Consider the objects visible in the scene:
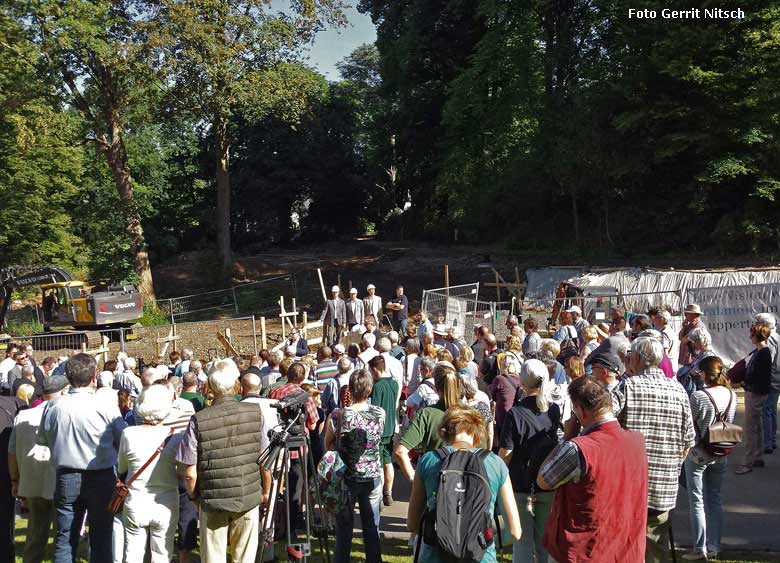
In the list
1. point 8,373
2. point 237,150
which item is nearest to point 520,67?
point 237,150

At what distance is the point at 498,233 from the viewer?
4250cm

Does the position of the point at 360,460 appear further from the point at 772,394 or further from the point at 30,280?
the point at 30,280

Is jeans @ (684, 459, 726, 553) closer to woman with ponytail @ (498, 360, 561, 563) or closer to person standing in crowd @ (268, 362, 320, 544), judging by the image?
woman with ponytail @ (498, 360, 561, 563)

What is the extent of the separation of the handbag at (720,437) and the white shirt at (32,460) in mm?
5400

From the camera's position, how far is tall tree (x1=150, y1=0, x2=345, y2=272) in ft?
101

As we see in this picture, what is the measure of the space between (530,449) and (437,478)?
1684 mm

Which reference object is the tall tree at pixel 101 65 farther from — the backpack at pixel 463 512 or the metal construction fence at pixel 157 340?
the backpack at pixel 463 512

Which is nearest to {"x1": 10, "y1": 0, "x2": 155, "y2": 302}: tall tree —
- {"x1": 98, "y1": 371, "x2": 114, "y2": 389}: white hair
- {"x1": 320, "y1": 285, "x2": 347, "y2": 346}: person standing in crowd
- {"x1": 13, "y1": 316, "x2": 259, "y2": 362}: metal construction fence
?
{"x1": 13, "y1": 316, "x2": 259, "y2": 362}: metal construction fence

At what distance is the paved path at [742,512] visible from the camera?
7247mm

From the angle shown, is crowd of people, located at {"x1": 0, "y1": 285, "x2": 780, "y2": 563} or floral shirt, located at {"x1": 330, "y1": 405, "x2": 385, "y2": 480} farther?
floral shirt, located at {"x1": 330, "y1": 405, "x2": 385, "y2": 480}

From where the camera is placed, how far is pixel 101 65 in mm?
32469

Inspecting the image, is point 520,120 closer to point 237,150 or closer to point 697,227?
point 697,227

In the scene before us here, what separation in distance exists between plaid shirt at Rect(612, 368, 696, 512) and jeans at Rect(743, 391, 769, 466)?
15.5 ft

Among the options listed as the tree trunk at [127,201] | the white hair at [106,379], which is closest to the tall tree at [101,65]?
the tree trunk at [127,201]
